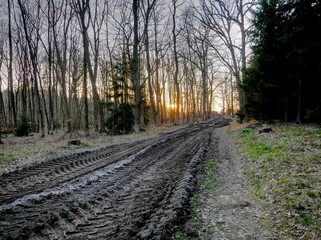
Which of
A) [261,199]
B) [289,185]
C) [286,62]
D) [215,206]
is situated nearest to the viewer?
[215,206]

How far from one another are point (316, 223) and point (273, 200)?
115cm

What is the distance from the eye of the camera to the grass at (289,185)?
4.19m

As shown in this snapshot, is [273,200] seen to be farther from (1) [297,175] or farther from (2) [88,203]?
(2) [88,203]

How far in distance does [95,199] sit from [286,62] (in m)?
16.6

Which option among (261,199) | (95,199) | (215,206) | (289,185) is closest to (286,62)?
(289,185)

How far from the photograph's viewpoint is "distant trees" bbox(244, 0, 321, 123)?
1529 cm

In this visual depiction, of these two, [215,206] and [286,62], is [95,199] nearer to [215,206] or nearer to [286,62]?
[215,206]

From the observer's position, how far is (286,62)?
1772cm

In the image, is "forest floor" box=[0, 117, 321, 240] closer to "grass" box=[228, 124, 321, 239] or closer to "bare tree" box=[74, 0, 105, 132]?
"grass" box=[228, 124, 321, 239]

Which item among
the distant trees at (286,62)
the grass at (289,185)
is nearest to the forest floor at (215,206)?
the grass at (289,185)

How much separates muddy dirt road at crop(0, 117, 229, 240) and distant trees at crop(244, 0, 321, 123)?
11.5 meters

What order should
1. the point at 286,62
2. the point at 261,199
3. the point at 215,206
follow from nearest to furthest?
the point at 215,206 < the point at 261,199 < the point at 286,62

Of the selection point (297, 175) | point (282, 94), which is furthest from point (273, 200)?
point (282, 94)

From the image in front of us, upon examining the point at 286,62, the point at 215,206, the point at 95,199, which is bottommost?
the point at 215,206
